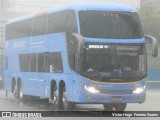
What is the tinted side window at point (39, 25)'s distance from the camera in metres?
18.7

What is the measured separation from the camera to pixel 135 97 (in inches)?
617

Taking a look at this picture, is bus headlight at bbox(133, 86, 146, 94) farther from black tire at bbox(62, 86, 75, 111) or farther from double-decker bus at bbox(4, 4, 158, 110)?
black tire at bbox(62, 86, 75, 111)

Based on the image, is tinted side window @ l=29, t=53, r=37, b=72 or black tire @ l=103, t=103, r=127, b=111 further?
tinted side window @ l=29, t=53, r=37, b=72

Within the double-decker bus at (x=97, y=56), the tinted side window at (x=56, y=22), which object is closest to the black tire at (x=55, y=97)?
the double-decker bus at (x=97, y=56)

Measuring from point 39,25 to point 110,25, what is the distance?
4393 mm

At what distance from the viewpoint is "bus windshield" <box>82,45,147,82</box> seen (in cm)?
1538

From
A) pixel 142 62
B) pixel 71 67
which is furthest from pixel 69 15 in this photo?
pixel 142 62

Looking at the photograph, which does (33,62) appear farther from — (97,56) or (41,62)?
(97,56)

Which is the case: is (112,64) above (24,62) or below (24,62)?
above

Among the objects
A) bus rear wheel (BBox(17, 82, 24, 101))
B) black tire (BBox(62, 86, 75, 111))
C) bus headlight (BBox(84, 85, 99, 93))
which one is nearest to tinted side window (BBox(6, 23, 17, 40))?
bus rear wheel (BBox(17, 82, 24, 101))

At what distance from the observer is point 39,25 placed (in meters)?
19.4

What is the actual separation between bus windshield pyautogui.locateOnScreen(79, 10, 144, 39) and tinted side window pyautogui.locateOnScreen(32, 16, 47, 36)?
3.18 metres

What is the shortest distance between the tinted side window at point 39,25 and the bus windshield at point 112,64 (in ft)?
12.2

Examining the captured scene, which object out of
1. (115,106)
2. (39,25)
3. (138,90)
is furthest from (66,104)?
(39,25)
